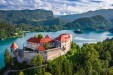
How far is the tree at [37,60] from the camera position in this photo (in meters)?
34.8

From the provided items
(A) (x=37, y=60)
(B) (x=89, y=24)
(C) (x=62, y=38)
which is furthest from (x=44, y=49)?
(B) (x=89, y=24)

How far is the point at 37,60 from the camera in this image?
3478 centimetres

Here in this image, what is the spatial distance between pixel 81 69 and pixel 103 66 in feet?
16.9

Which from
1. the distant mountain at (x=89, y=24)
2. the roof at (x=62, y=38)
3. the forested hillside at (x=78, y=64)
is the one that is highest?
the roof at (x=62, y=38)

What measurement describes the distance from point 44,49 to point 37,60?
1987 millimetres

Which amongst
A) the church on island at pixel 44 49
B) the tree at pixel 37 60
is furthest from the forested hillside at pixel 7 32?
the tree at pixel 37 60

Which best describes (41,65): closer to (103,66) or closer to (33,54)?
(33,54)

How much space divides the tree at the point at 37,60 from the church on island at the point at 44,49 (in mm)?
990

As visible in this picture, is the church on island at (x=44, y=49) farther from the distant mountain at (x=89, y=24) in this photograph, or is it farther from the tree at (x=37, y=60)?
the distant mountain at (x=89, y=24)

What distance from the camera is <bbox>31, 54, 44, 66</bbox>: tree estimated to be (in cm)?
3478

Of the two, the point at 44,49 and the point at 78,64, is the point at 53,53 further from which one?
the point at 78,64

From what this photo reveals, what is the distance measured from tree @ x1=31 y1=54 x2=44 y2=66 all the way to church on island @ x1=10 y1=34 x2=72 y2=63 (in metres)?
0.99

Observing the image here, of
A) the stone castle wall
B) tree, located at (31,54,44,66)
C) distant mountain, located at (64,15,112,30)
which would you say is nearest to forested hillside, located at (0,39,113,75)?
tree, located at (31,54,44,66)

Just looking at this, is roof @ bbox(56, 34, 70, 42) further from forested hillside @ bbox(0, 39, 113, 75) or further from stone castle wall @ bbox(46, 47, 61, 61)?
forested hillside @ bbox(0, 39, 113, 75)
